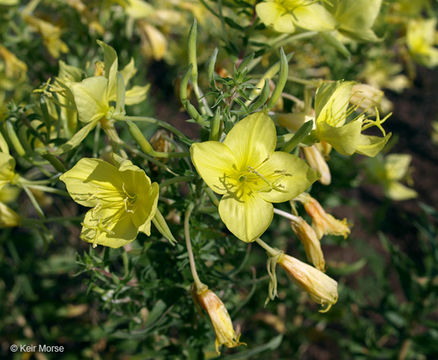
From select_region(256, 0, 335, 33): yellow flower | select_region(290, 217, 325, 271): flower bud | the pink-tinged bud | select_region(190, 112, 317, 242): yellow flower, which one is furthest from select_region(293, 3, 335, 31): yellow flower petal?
select_region(290, 217, 325, 271): flower bud

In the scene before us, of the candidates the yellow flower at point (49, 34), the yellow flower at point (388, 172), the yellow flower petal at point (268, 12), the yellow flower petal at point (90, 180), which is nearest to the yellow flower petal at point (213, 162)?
the yellow flower petal at point (90, 180)

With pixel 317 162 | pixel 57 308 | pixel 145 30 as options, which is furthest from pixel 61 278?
pixel 317 162

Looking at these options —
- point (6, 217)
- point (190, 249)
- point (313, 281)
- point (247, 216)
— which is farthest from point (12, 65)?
point (313, 281)

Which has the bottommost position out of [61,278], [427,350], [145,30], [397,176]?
[61,278]

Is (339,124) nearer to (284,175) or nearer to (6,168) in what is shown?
(284,175)

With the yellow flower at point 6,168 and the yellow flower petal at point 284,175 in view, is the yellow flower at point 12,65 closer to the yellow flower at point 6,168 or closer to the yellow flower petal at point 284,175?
the yellow flower at point 6,168

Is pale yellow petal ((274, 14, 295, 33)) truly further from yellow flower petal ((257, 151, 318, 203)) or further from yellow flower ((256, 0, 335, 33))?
yellow flower petal ((257, 151, 318, 203))

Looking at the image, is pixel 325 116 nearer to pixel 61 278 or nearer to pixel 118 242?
pixel 118 242
